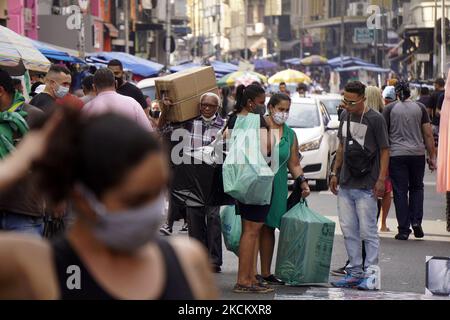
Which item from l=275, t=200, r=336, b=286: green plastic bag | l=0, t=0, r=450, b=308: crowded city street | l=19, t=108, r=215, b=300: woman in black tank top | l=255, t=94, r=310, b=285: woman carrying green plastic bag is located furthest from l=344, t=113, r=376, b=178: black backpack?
l=19, t=108, r=215, b=300: woman in black tank top

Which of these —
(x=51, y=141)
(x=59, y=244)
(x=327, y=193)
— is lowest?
(x=327, y=193)

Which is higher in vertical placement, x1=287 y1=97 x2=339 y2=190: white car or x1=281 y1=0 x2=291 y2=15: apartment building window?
x1=281 y1=0 x2=291 y2=15: apartment building window

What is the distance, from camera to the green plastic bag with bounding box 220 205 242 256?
10766 mm

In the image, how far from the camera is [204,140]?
11.3 metres

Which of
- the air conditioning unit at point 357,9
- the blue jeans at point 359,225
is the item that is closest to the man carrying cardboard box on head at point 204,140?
the blue jeans at point 359,225

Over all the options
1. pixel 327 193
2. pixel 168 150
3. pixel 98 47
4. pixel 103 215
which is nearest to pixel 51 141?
pixel 103 215

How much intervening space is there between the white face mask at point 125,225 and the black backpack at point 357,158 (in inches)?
308

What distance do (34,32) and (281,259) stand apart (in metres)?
25.6

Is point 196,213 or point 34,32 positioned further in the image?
point 34,32

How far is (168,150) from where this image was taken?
11344 mm

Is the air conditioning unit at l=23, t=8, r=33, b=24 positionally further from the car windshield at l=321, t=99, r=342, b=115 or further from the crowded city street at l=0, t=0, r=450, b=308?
the car windshield at l=321, t=99, r=342, b=115
